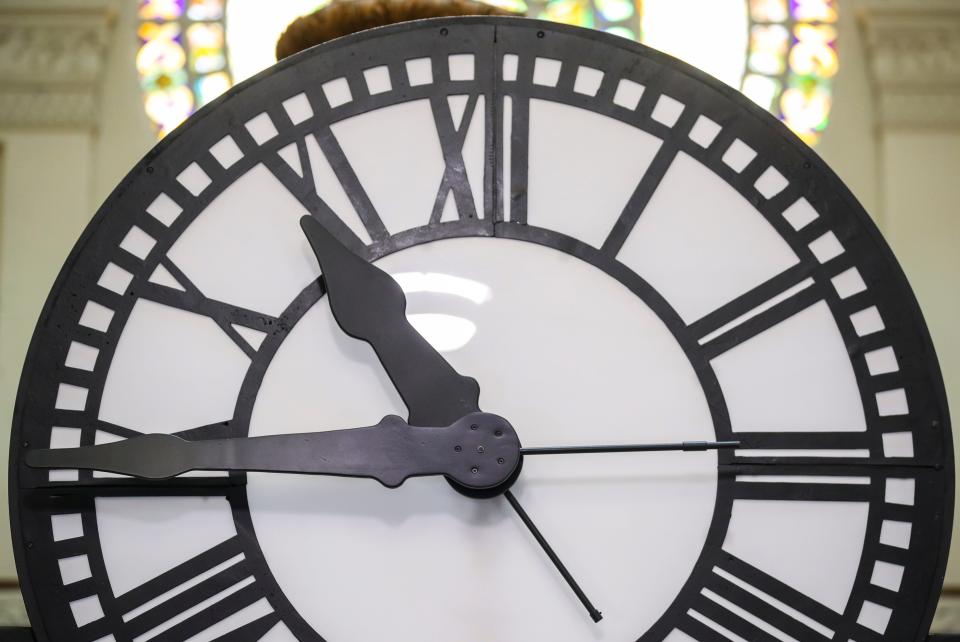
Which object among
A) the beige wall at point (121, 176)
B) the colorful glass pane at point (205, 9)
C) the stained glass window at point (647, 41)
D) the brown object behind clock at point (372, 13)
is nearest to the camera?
the brown object behind clock at point (372, 13)

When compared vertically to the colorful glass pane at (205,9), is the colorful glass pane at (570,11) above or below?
below

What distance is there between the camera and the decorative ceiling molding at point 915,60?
222 inches

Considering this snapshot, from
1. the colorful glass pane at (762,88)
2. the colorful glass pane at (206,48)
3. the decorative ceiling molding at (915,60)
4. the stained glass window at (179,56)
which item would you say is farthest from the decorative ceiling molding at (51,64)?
the decorative ceiling molding at (915,60)

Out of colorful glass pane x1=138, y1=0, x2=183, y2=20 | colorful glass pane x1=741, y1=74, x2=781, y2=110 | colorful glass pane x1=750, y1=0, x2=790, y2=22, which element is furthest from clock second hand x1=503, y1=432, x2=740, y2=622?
colorful glass pane x1=138, y1=0, x2=183, y2=20

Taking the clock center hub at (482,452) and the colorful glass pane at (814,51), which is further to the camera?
the colorful glass pane at (814,51)

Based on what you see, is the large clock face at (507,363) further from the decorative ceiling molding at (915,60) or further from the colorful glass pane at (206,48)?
the colorful glass pane at (206,48)

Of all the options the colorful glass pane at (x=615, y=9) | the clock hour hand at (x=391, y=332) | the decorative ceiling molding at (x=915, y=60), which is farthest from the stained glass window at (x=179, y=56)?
the clock hour hand at (x=391, y=332)

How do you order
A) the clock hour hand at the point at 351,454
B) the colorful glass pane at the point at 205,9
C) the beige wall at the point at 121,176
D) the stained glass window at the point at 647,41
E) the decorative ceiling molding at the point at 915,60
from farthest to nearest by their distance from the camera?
the colorful glass pane at the point at 205,9 → the stained glass window at the point at 647,41 → the decorative ceiling molding at the point at 915,60 → the beige wall at the point at 121,176 → the clock hour hand at the point at 351,454

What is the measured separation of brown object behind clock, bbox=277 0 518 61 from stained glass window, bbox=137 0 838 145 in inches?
170

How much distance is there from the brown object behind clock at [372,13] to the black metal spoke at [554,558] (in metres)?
0.74

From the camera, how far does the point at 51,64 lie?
18.9ft

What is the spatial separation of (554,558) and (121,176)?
180 inches

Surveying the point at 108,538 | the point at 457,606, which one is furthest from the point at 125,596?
the point at 457,606

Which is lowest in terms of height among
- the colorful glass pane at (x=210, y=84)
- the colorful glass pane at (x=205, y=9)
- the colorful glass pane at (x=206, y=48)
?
the colorful glass pane at (x=210, y=84)
